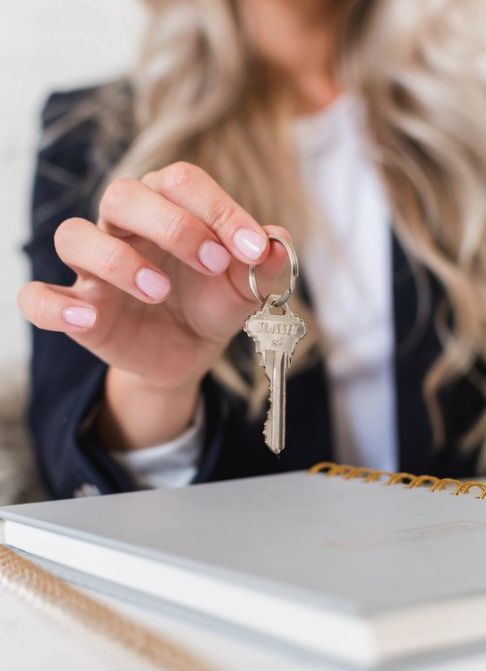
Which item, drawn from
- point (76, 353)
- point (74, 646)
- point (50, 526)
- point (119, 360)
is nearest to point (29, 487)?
point (76, 353)

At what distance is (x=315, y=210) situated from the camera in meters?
1.14

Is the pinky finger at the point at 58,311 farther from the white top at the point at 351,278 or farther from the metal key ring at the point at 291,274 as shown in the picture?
the white top at the point at 351,278

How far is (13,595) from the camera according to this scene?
17.7 inches

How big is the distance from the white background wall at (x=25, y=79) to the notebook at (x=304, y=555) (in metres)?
0.72

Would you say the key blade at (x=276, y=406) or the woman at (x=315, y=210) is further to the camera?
the woman at (x=315, y=210)

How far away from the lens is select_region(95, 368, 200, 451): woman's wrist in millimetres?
738

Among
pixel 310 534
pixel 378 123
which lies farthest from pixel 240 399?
pixel 310 534

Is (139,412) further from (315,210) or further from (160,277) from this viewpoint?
(315,210)

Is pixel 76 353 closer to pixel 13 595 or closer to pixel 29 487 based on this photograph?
pixel 29 487

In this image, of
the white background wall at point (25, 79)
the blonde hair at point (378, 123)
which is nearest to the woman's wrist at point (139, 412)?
the blonde hair at point (378, 123)

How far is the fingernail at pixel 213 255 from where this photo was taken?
538 millimetres

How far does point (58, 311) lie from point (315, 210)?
638mm

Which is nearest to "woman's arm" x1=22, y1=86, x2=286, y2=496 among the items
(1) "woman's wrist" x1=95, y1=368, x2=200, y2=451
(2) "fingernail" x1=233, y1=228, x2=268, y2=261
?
(1) "woman's wrist" x1=95, y1=368, x2=200, y2=451

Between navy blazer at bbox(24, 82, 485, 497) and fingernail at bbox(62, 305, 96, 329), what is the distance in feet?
0.89
